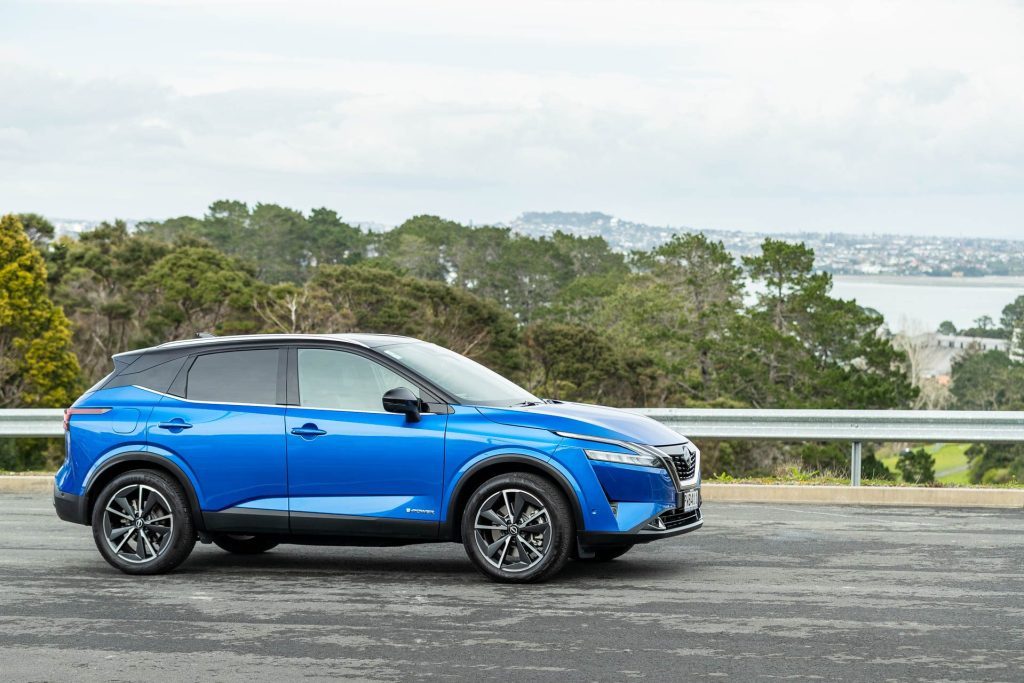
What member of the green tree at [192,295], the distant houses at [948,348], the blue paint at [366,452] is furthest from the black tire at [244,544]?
the distant houses at [948,348]

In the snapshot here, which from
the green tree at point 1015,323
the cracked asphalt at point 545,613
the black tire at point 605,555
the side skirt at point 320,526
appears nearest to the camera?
the cracked asphalt at point 545,613

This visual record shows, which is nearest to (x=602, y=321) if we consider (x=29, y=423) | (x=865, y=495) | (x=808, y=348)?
(x=808, y=348)

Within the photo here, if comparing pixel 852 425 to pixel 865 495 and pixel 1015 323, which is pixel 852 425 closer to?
pixel 865 495

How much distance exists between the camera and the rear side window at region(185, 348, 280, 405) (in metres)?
9.23

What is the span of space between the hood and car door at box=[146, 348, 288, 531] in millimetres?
1482

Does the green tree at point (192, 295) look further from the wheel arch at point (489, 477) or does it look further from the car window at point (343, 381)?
the wheel arch at point (489, 477)

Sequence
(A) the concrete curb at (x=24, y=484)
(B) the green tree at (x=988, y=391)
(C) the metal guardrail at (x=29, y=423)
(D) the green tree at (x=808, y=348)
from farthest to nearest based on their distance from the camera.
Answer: (D) the green tree at (x=808, y=348) < (B) the green tree at (x=988, y=391) < (C) the metal guardrail at (x=29, y=423) < (A) the concrete curb at (x=24, y=484)

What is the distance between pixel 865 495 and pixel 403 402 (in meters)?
6.05

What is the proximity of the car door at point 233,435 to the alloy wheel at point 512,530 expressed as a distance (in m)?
1.39

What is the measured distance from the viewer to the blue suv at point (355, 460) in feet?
28.2

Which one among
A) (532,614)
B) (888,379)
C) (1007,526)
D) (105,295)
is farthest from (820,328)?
(532,614)

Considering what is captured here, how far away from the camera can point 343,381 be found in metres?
9.12

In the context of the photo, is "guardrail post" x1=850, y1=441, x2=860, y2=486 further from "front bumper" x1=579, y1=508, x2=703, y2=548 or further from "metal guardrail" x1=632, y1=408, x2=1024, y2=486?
"front bumper" x1=579, y1=508, x2=703, y2=548

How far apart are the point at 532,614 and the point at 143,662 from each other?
2.24 metres
